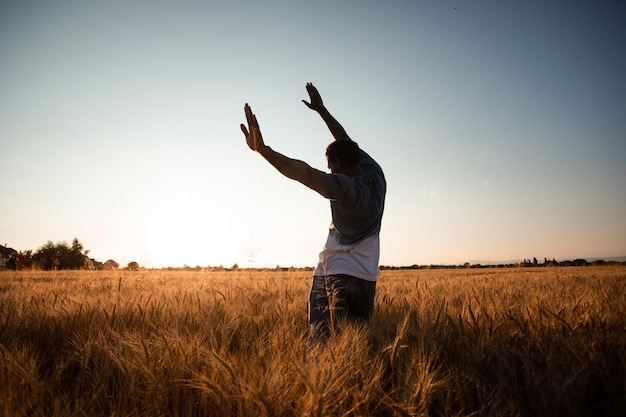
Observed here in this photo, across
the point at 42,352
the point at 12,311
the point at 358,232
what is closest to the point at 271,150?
the point at 358,232

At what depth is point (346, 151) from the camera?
2588mm

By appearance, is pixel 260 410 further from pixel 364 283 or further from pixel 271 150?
pixel 364 283

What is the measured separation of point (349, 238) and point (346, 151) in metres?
0.71

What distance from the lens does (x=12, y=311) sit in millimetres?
2826

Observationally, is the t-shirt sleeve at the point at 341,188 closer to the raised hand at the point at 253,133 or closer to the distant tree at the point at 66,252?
the raised hand at the point at 253,133

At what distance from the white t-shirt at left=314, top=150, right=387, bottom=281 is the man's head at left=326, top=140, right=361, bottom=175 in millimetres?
131

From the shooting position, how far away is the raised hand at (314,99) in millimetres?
3355

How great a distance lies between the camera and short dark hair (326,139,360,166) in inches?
102

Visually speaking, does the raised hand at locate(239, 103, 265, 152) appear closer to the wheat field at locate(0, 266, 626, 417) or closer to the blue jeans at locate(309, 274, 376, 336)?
the blue jeans at locate(309, 274, 376, 336)

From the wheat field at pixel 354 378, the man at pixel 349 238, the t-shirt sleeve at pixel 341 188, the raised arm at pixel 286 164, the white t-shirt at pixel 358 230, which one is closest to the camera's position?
the wheat field at pixel 354 378

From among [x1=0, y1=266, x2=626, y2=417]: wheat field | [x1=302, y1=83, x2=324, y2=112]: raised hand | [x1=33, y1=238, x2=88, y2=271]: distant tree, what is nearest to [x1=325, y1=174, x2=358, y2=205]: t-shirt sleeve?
[x1=0, y1=266, x2=626, y2=417]: wheat field

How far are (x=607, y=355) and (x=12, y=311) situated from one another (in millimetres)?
4317

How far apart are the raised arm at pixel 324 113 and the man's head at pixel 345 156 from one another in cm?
71

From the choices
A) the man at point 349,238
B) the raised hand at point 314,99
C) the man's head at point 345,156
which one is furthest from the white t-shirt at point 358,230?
the raised hand at point 314,99
